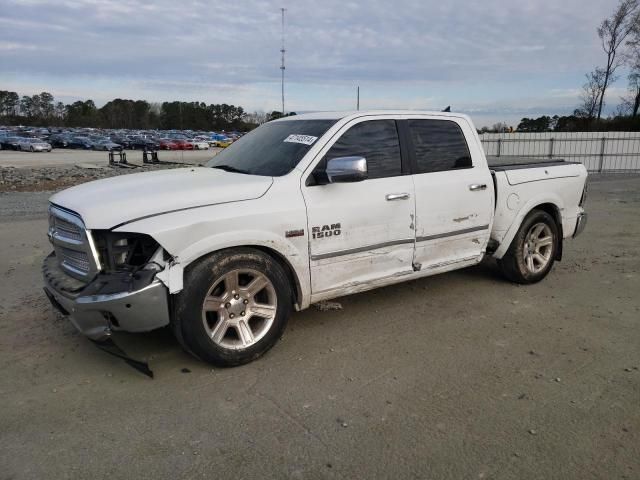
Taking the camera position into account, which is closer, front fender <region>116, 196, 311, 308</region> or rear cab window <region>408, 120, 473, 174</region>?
front fender <region>116, 196, 311, 308</region>

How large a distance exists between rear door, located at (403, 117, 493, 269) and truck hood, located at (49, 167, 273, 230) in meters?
1.51

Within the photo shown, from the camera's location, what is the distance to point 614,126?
3294cm

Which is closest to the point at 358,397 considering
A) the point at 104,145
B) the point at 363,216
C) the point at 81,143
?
the point at 363,216

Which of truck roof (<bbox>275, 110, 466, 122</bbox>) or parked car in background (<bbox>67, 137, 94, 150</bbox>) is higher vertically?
A: truck roof (<bbox>275, 110, 466, 122</bbox>)

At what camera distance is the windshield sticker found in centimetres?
438

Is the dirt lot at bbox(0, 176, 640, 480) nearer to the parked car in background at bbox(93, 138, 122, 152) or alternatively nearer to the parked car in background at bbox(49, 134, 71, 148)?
the parked car in background at bbox(93, 138, 122, 152)

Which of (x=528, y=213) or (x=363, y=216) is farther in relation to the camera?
(x=528, y=213)

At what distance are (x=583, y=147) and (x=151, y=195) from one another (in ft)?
75.4

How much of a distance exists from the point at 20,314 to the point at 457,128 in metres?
4.51

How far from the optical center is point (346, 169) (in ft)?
13.0

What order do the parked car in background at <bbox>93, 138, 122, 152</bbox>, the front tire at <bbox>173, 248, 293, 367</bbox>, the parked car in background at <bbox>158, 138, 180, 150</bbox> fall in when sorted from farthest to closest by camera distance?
1. the parked car in background at <bbox>158, 138, 180, 150</bbox>
2. the parked car in background at <bbox>93, 138, 122, 152</bbox>
3. the front tire at <bbox>173, 248, 293, 367</bbox>

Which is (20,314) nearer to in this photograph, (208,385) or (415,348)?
(208,385)

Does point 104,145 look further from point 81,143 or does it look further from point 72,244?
point 72,244

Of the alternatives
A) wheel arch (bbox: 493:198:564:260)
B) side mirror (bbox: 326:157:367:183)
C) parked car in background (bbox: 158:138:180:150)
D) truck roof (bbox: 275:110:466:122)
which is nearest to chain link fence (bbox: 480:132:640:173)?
wheel arch (bbox: 493:198:564:260)
